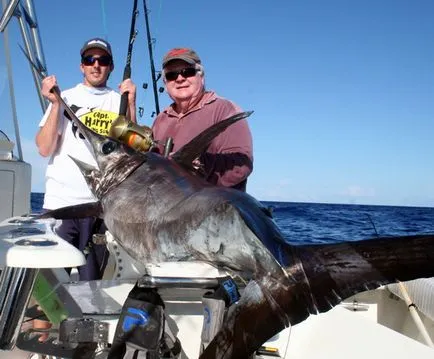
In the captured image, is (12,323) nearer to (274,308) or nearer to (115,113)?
(274,308)

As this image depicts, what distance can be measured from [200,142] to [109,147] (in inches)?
17.8

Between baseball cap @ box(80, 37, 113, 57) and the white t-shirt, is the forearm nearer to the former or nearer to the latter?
the white t-shirt

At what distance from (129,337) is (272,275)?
1.33ft

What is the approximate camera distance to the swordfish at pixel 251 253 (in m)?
1.12

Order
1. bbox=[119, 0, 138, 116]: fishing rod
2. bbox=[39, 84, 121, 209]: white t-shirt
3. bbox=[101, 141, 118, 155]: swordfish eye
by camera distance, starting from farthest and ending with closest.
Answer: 1. bbox=[119, 0, 138, 116]: fishing rod
2. bbox=[39, 84, 121, 209]: white t-shirt
3. bbox=[101, 141, 118, 155]: swordfish eye

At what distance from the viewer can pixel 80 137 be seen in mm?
2926

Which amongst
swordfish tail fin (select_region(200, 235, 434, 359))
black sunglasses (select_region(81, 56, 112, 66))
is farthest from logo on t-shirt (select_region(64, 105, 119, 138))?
swordfish tail fin (select_region(200, 235, 434, 359))

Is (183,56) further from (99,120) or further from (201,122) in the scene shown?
(99,120)

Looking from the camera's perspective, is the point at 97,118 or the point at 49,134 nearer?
the point at 49,134

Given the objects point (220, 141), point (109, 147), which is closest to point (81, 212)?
point (109, 147)

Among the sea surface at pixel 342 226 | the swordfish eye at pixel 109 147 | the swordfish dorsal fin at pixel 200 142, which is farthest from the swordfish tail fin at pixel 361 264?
the swordfish eye at pixel 109 147

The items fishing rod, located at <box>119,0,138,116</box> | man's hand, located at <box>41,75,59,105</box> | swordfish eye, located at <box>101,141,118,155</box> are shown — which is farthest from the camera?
fishing rod, located at <box>119,0,138,116</box>

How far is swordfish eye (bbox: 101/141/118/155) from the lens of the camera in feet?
7.24

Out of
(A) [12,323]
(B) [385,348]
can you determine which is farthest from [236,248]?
(B) [385,348]
